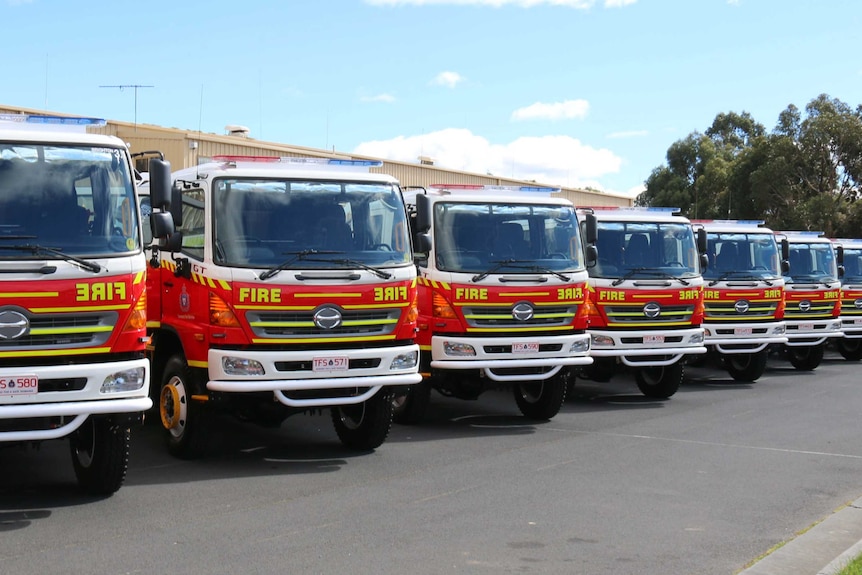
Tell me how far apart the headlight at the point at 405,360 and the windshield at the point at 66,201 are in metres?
2.70

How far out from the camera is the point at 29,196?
7.32m

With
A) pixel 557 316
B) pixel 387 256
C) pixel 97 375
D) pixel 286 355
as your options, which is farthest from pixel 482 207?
pixel 97 375

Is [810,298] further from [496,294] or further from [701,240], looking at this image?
[496,294]

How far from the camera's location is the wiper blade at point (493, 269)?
11102 millimetres

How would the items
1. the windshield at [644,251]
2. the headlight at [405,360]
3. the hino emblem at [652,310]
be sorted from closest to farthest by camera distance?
the headlight at [405,360], the hino emblem at [652,310], the windshield at [644,251]

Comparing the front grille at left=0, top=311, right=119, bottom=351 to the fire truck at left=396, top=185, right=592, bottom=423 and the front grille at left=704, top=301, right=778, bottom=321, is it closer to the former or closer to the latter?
the fire truck at left=396, top=185, right=592, bottom=423

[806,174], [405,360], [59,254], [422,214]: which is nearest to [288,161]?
[422,214]

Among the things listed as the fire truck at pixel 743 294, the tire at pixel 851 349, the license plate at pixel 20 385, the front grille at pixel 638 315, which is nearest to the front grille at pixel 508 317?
the front grille at pixel 638 315

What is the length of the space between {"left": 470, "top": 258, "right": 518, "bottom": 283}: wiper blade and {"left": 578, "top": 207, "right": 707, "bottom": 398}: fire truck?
6.57ft

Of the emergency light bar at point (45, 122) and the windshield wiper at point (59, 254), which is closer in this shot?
the windshield wiper at point (59, 254)

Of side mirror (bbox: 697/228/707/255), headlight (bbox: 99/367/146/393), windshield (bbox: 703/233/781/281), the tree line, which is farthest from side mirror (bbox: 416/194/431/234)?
the tree line

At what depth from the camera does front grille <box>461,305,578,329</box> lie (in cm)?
1109

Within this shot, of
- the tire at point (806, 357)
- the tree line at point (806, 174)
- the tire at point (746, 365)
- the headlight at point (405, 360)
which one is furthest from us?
the tree line at point (806, 174)

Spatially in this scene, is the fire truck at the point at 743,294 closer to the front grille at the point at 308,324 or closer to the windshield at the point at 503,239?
the windshield at the point at 503,239
